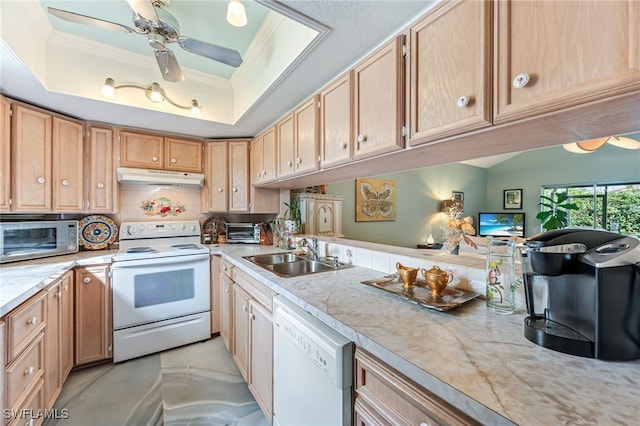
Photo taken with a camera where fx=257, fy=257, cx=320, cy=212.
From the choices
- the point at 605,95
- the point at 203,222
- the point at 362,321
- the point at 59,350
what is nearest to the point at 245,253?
the point at 203,222

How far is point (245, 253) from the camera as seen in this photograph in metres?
2.35

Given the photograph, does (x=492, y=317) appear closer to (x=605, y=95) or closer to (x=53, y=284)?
(x=605, y=95)

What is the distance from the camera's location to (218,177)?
2877mm

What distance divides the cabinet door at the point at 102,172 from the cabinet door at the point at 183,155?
1.53 ft

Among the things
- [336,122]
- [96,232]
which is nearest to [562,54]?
[336,122]

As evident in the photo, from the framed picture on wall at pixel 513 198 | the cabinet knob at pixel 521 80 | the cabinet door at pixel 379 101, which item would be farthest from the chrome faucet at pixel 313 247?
the framed picture on wall at pixel 513 198

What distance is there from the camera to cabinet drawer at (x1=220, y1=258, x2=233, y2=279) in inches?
87.0

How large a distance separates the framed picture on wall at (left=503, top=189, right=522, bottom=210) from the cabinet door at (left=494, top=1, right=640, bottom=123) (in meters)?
7.72

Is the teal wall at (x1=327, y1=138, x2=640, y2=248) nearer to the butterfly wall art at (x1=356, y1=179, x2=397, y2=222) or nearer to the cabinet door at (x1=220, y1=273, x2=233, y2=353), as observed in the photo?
the butterfly wall art at (x1=356, y1=179, x2=397, y2=222)

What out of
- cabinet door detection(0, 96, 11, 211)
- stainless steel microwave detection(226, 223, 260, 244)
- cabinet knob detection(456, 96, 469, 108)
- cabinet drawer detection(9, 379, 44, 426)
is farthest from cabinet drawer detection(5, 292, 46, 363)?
cabinet knob detection(456, 96, 469, 108)

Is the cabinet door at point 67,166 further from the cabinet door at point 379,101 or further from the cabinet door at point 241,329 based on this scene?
the cabinet door at point 379,101

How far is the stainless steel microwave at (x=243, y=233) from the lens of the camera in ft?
9.71

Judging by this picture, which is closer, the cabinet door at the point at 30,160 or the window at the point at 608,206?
the cabinet door at the point at 30,160

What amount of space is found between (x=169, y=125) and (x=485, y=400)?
9.68 feet
